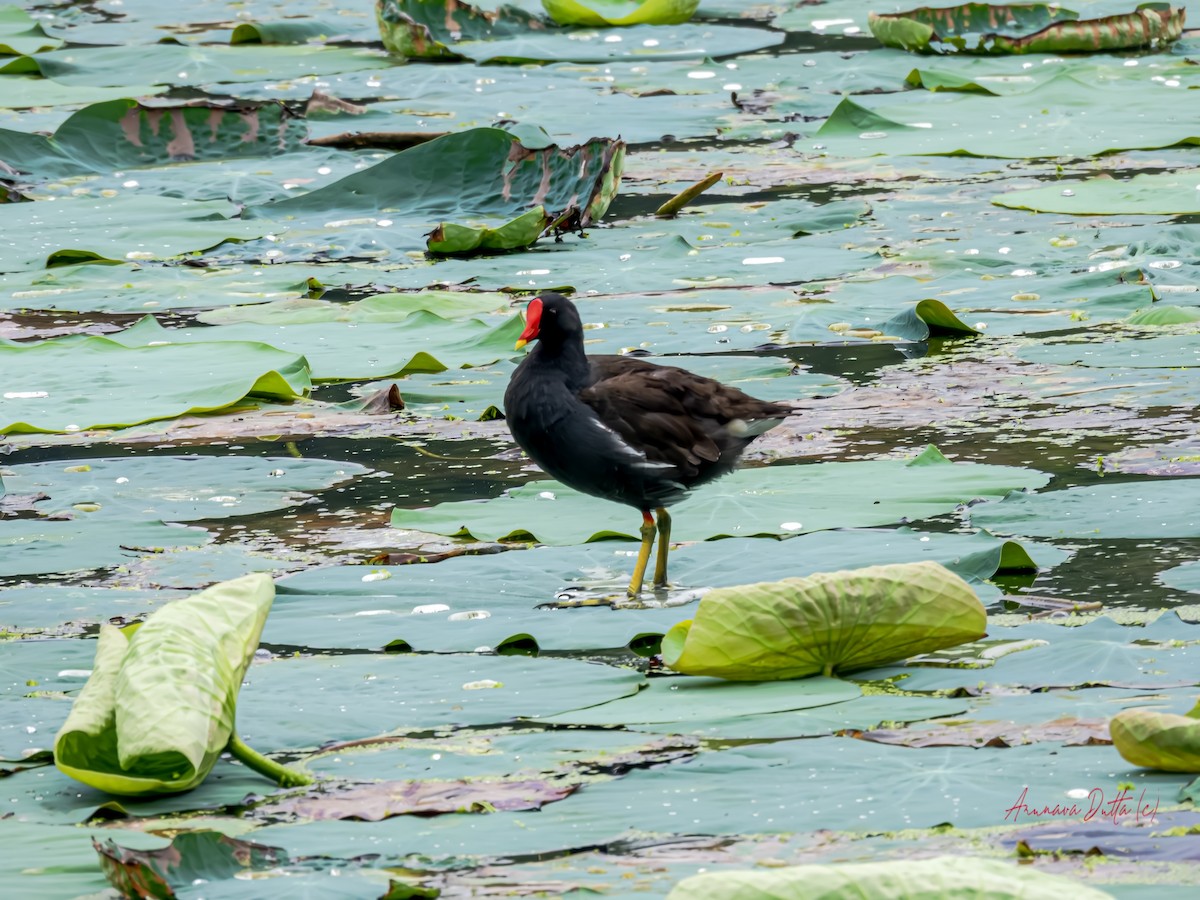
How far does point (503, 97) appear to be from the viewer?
946 centimetres

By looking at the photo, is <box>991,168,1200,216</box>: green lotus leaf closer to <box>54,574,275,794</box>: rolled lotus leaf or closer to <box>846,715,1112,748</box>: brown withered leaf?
<box>846,715,1112,748</box>: brown withered leaf

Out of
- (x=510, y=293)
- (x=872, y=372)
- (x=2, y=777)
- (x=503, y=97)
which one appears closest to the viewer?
(x=2, y=777)

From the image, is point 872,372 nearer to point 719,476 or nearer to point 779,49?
point 719,476

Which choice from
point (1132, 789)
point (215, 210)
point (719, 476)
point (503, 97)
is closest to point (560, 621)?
point (719, 476)

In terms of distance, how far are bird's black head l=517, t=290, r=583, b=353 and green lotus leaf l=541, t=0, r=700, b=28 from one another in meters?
7.39

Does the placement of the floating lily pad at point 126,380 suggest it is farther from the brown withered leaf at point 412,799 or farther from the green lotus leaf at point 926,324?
the brown withered leaf at point 412,799

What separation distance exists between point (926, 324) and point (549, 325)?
195 centimetres

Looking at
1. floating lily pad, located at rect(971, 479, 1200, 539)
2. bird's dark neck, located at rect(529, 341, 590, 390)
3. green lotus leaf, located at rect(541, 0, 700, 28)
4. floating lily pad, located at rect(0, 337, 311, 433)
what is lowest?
floating lily pad, located at rect(0, 337, 311, 433)

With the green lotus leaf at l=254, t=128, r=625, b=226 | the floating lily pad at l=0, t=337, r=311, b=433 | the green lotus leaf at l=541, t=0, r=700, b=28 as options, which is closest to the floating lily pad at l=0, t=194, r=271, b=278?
the green lotus leaf at l=254, t=128, r=625, b=226

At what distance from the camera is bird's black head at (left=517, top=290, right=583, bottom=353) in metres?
3.96

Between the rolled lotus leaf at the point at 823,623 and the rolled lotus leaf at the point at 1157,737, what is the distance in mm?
599


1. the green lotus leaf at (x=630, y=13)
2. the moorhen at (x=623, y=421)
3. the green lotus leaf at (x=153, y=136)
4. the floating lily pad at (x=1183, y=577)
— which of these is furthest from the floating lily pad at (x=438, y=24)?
the floating lily pad at (x=1183, y=577)

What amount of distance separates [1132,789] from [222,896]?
1090 mm

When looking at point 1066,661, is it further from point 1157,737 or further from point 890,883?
point 890,883
